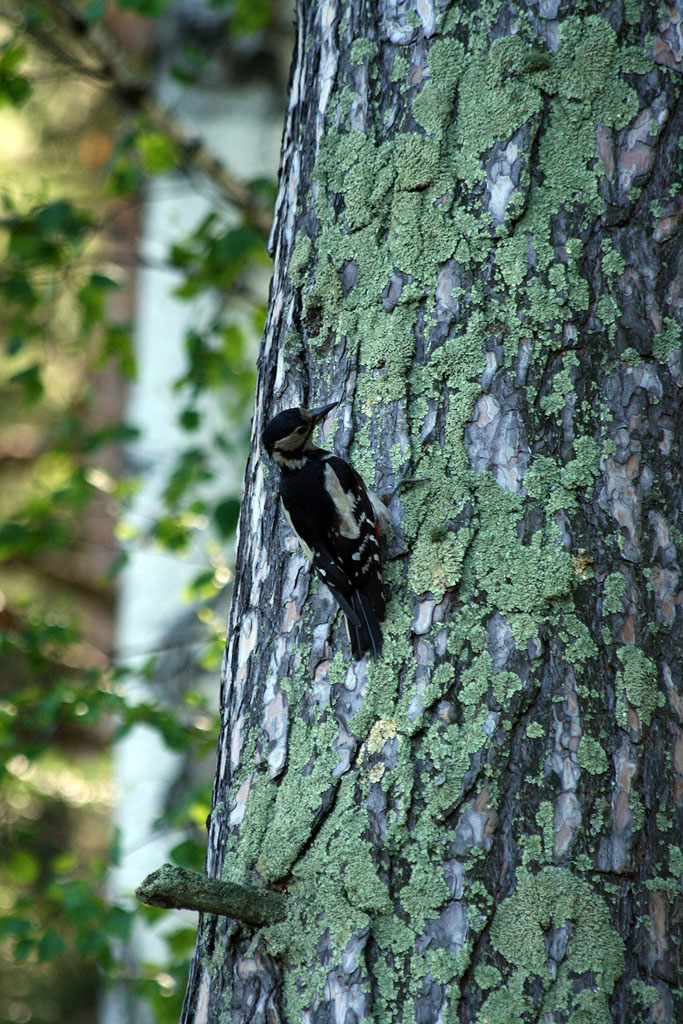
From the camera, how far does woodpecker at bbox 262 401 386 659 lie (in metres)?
1.77

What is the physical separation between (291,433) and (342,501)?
182 mm

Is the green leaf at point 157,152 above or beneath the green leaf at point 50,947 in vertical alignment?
above

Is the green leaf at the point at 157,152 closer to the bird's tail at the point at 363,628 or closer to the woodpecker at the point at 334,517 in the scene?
the woodpecker at the point at 334,517

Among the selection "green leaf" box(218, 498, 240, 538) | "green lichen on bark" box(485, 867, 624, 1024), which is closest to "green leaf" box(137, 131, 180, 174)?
"green leaf" box(218, 498, 240, 538)

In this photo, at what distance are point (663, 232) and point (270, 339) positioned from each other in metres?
0.85

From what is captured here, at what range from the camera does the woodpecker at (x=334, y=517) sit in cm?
177

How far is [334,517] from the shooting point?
1.96 meters

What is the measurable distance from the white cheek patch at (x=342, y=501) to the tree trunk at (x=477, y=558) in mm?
92

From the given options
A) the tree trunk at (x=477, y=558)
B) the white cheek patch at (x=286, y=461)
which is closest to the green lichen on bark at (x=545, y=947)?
the tree trunk at (x=477, y=558)

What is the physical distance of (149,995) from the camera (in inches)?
142

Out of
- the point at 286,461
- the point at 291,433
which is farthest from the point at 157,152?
the point at 286,461

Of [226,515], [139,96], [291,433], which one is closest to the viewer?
[291,433]

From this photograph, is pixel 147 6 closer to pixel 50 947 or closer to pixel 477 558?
pixel 477 558

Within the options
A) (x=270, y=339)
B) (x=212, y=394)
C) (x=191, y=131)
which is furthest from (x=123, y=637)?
(x=270, y=339)
